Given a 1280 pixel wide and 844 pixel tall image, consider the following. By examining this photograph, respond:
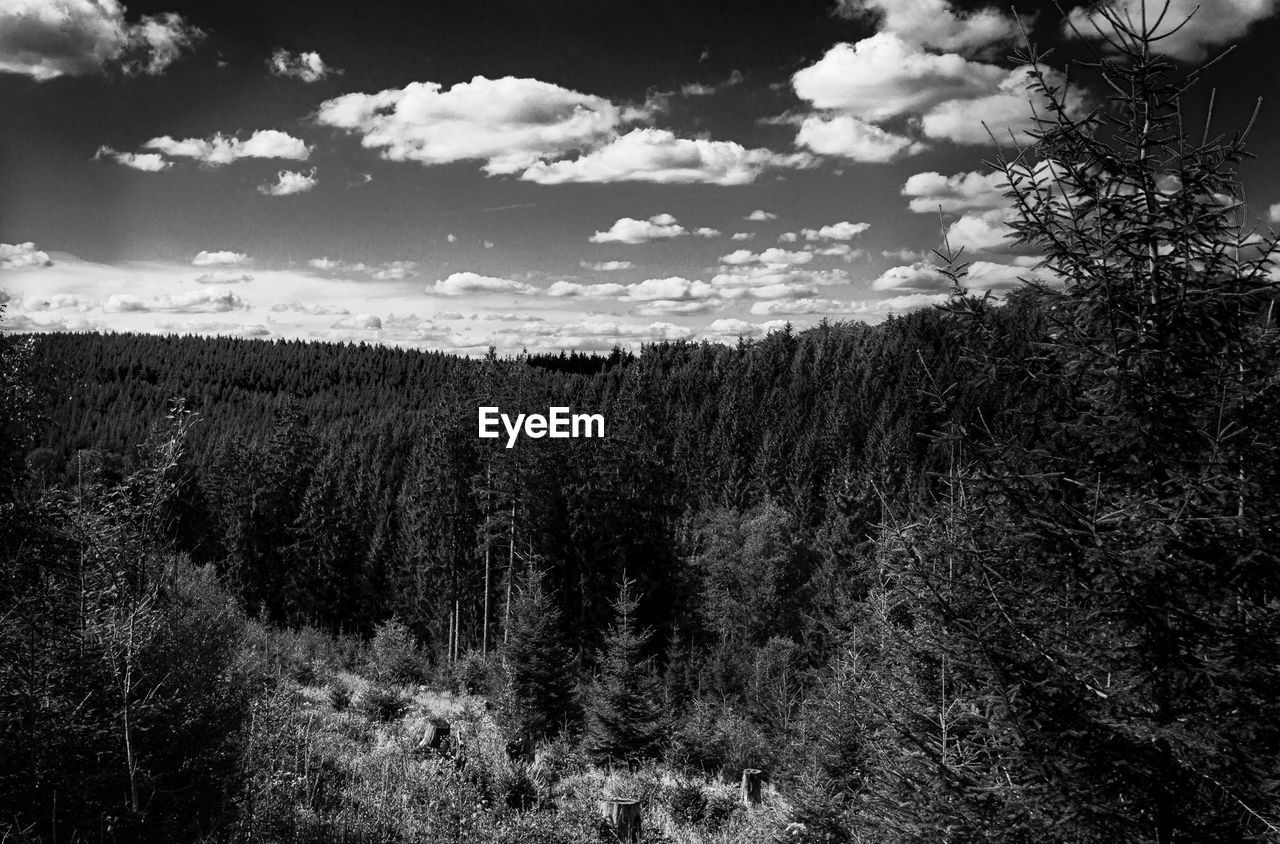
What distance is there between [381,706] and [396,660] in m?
7.53

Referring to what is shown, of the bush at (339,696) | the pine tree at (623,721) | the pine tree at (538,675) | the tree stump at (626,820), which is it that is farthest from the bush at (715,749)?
the bush at (339,696)

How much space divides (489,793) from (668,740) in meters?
8.77

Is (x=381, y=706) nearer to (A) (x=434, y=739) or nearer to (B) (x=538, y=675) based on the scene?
(B) (x=538, y=675)

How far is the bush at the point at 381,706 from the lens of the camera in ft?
64.4

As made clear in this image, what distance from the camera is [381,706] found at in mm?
19984

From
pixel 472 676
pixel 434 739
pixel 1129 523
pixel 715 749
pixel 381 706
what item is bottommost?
pixel 472 676

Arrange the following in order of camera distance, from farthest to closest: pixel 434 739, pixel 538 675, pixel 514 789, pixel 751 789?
pixel 538 675 → pixel 434 739 → pixel 751 789 → pixel 514 789

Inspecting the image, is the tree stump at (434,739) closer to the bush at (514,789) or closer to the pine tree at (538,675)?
the bush at (514,789)

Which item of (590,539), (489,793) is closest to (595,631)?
(590,539)

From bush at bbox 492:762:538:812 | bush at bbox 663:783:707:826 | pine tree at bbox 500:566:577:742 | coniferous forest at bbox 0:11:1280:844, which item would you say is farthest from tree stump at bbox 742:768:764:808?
pine tree at bbox 500:566:577:742

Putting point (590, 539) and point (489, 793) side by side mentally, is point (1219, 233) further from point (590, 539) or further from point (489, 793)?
point (590, 539)

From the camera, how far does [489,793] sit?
10.2 m

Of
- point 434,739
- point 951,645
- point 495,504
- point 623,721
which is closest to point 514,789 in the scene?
point 434,739

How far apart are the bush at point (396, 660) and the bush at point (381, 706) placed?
202 inches
